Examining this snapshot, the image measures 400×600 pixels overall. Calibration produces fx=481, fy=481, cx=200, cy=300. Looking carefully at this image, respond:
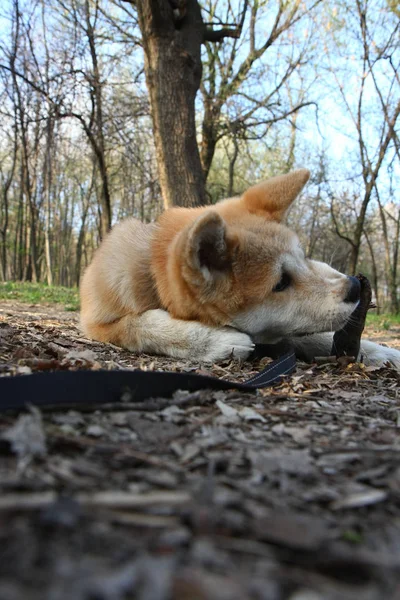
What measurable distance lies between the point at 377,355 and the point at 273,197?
→ 5.13 ft

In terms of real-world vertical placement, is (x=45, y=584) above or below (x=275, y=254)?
below

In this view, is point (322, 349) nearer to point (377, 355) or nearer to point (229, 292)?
point (377, 355)

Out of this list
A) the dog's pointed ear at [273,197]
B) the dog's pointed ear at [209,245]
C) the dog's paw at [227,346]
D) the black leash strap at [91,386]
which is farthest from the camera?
the dog's pointed ear at [273,197]

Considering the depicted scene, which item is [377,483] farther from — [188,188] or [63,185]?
[63,185]

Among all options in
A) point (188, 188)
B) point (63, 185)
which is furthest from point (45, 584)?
point (63, 185)

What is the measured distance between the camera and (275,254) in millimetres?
3539

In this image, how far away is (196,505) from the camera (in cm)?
103

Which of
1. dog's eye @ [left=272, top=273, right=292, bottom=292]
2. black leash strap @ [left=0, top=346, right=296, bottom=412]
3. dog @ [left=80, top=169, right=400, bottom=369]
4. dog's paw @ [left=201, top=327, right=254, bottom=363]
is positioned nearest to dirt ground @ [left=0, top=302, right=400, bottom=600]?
black leash strap @ [left=0, top=346, right=296, bottom=412]

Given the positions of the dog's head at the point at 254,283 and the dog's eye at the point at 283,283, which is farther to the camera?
the dog's eye at the point at 283,283

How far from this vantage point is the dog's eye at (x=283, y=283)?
3.57 metres

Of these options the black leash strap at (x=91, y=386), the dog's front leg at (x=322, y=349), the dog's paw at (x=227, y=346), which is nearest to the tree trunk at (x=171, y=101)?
the dog's front leg at (x=322, y=349)

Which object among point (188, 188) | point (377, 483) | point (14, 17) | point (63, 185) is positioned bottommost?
point (377, 483)

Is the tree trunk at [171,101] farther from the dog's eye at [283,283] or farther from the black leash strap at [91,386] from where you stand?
the black leash strap at [91,386]

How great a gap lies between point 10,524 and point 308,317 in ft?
9.76
